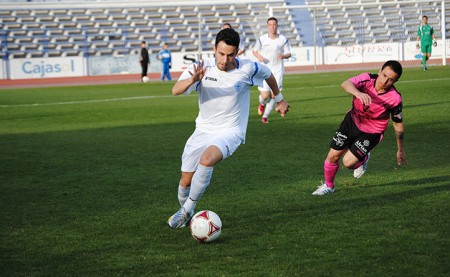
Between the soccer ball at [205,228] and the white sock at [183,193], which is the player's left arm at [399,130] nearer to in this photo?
the white sock at [183,193]

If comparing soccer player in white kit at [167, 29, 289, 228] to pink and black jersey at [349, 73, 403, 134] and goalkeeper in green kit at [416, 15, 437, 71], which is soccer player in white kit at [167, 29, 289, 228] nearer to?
pink and black jersey at [349, 73, 403, 134]

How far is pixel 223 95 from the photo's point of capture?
692 cm

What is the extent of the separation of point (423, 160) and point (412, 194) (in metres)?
2.55

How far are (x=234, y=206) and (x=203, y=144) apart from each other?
108 centimetres

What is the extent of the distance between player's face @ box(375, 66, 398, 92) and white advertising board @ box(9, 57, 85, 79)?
36047mm

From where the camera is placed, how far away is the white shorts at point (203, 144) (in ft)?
22.2

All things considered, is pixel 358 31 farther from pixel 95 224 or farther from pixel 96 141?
pixel 95 224

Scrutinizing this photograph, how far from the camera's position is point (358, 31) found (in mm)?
40375

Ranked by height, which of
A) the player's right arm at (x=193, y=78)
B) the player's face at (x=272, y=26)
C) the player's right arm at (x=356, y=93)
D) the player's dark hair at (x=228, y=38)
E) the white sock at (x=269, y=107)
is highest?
the player's dark hair at (x=228, y=38)

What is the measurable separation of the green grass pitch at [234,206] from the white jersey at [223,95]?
35.5 inches

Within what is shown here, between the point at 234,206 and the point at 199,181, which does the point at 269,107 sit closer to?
the point at 234,206

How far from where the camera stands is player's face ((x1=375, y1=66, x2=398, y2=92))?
7680 millimetres

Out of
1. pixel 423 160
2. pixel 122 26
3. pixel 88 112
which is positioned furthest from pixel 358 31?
pixel 423 160

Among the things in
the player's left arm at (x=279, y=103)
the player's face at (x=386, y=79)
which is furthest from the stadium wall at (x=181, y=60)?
the player's left arm at (x=279, y=103)
